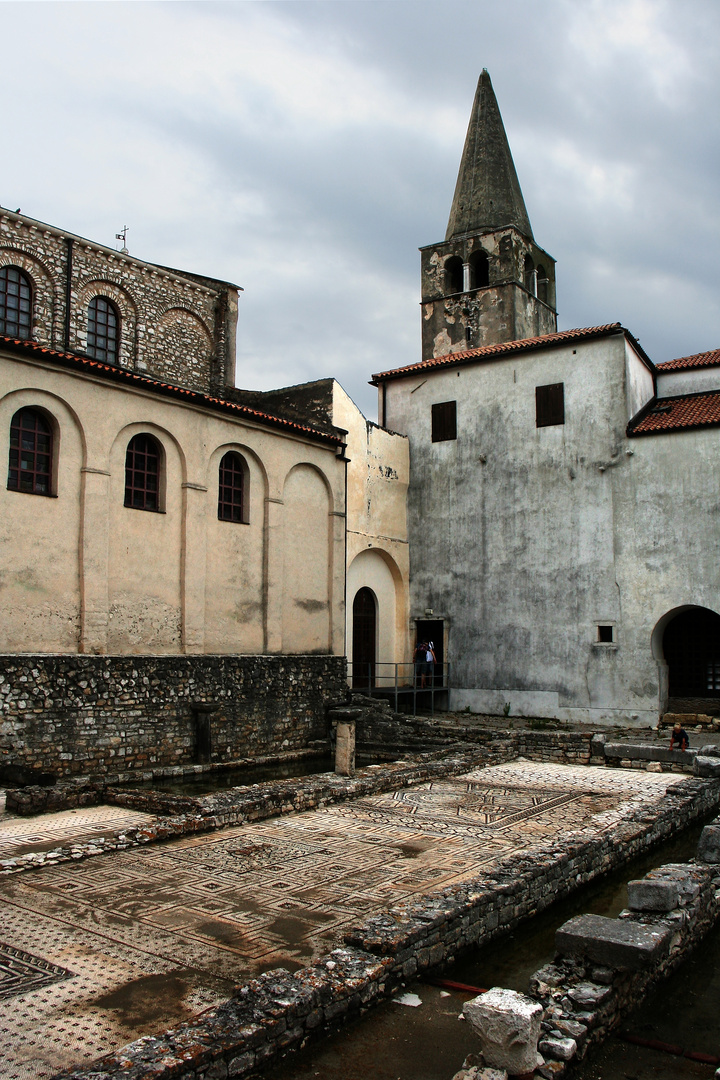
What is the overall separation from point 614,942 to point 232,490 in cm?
1539

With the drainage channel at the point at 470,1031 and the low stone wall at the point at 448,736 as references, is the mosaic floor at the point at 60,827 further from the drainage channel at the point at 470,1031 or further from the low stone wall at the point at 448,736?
the low stone wall at the point at 448,736

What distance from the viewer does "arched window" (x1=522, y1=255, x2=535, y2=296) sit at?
34969mm

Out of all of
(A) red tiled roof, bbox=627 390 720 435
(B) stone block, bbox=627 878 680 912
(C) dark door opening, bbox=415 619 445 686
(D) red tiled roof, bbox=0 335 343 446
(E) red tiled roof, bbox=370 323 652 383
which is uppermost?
(E) red tiled roof, bbox=370 323 652 383

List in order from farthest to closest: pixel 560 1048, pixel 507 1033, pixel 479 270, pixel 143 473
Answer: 1. pixel 479 270
2. pixel 143 473
3. pixel 560 1048
4. pixel 507 1033

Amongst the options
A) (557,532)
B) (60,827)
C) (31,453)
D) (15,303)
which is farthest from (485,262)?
(60,827)

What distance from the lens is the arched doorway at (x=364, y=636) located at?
23.9 metres

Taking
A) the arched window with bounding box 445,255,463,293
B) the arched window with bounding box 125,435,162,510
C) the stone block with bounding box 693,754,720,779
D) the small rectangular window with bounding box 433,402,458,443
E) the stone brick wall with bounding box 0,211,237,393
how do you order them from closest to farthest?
1. the stone block with bounding box 693,754,720,779
2. the arched window with bounding box 125,435,162,510
3. the stone brick wall with bounding box 0,211,237,393
4. the small rectangular window with bounding box 433,402,458,443
5. the arched window with bounding box 445,255,463,293

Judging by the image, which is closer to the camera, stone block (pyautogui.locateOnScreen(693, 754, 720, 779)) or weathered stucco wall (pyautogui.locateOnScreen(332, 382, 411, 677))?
stone block (pyautogui.locateOnScreen(693, 754, 720, 779))

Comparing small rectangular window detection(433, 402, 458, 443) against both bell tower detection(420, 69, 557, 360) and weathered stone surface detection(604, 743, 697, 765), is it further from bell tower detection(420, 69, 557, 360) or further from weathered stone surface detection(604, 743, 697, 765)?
weathered stone surface detection(604, 743, 697, 765)

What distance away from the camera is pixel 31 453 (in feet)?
51.1

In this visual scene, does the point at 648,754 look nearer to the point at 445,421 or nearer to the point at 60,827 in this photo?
the point at 60,827

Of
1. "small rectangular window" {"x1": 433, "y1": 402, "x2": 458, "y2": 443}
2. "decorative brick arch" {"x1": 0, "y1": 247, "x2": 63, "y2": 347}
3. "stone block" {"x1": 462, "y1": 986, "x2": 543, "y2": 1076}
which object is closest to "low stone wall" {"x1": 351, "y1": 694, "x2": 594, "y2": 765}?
"small rectangular window" {"x1": 433, "y1": 402, "x2": 458, "y2": 443}

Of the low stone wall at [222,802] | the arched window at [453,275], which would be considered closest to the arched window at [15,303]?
the low stone wall at [222,802]

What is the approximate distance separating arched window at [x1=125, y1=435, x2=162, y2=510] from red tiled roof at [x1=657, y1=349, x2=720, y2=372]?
51.2 ft
